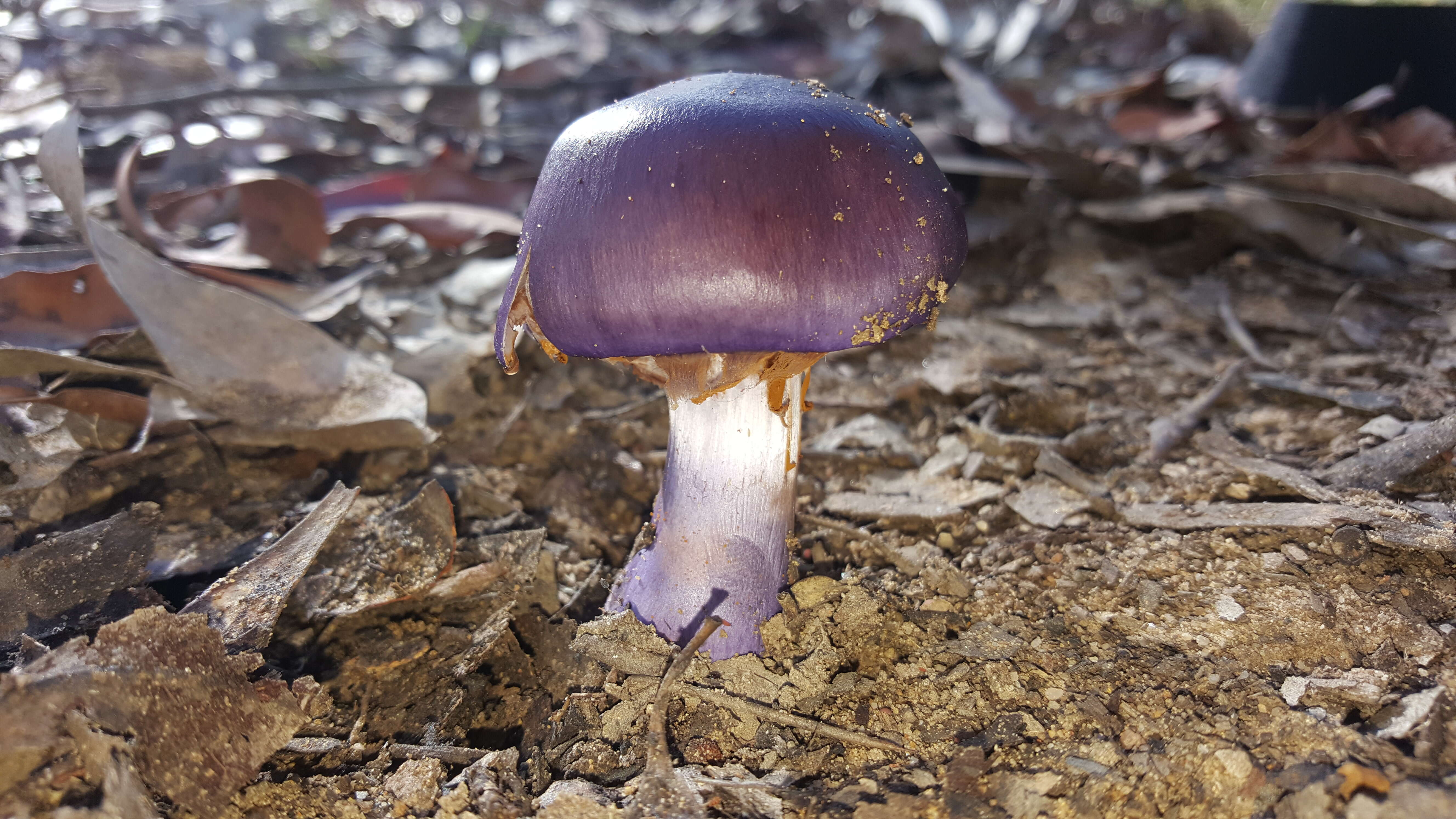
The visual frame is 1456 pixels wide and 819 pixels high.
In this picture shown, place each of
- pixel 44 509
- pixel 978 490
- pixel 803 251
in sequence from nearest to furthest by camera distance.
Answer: pixel 803 251
pixel 44 509
pixel 978 490

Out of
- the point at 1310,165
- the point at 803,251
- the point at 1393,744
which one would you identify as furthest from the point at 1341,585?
the point at 1310,165

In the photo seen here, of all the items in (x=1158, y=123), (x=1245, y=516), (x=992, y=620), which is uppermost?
(x=1158, y=123)

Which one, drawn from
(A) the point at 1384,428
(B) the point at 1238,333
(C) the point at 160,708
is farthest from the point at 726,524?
(B) the point at 1238,333

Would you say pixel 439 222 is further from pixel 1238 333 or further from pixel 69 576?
pixel 1238 333

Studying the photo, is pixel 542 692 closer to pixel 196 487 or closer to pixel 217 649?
pixel 217 649

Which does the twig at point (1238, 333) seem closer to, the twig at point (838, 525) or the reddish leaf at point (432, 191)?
the twig at point (838, 525)

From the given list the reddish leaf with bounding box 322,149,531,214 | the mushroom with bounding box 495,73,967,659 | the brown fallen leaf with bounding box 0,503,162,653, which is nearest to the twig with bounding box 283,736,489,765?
the brown fallen leaf with bounding box 0,503,162,653

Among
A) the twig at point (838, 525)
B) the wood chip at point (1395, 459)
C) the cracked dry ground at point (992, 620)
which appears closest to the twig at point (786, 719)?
the cracked dry ground at point (992, 620)
